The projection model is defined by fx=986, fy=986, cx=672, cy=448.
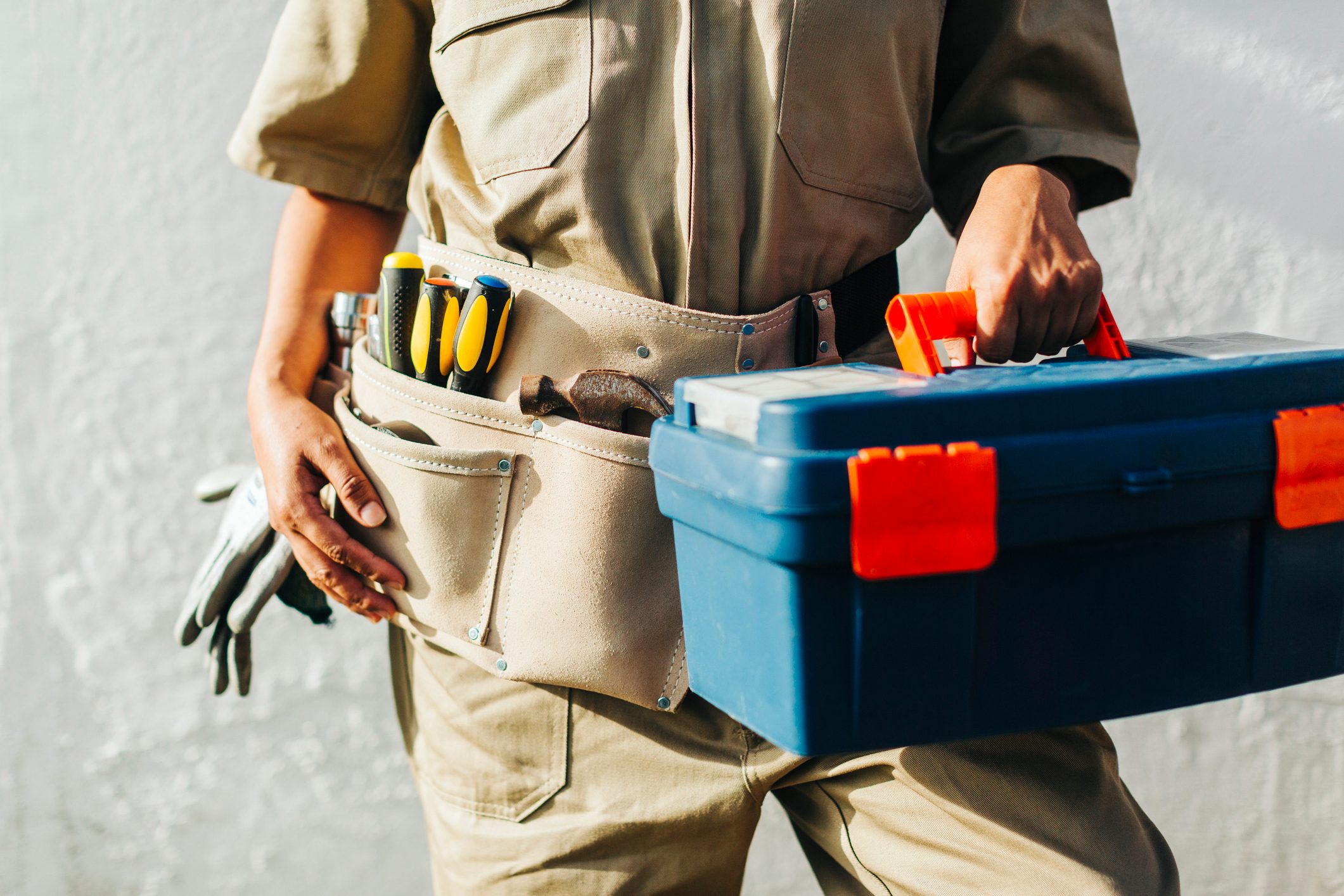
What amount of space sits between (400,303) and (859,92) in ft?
1.57

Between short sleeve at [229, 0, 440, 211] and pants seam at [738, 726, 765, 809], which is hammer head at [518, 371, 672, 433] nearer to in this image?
pants seam at [738, 726, 765, 809]

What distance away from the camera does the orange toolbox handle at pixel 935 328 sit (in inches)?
26.7

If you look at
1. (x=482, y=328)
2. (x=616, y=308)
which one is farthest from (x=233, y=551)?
(x=616, y=308)

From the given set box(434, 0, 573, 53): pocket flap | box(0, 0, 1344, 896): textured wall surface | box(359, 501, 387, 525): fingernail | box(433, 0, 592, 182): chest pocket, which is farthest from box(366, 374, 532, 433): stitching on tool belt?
box(0, 0, 1344, 896): textured wall surface

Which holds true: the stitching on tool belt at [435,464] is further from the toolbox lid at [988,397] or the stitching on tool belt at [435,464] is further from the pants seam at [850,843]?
the pants seam at [850,843]

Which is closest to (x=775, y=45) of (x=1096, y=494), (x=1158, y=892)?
(x=1096, y=494)

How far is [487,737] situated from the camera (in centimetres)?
103

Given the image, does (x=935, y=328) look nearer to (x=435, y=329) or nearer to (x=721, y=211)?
(x=721, y=211)

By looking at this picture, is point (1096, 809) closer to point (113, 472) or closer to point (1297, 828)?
point (1297, 828)

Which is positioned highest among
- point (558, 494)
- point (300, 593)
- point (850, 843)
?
point (558, 494)

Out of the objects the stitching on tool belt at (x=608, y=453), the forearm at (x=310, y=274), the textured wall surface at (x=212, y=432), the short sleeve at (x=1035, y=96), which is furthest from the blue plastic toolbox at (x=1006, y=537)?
the textured wall surface at (x=212, y=432)

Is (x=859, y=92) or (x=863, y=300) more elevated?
(x=859, y=92)

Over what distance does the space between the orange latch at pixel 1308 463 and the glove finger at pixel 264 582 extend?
0.96 m

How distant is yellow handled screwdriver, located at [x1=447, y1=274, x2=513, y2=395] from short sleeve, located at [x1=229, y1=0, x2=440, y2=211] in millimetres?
344
